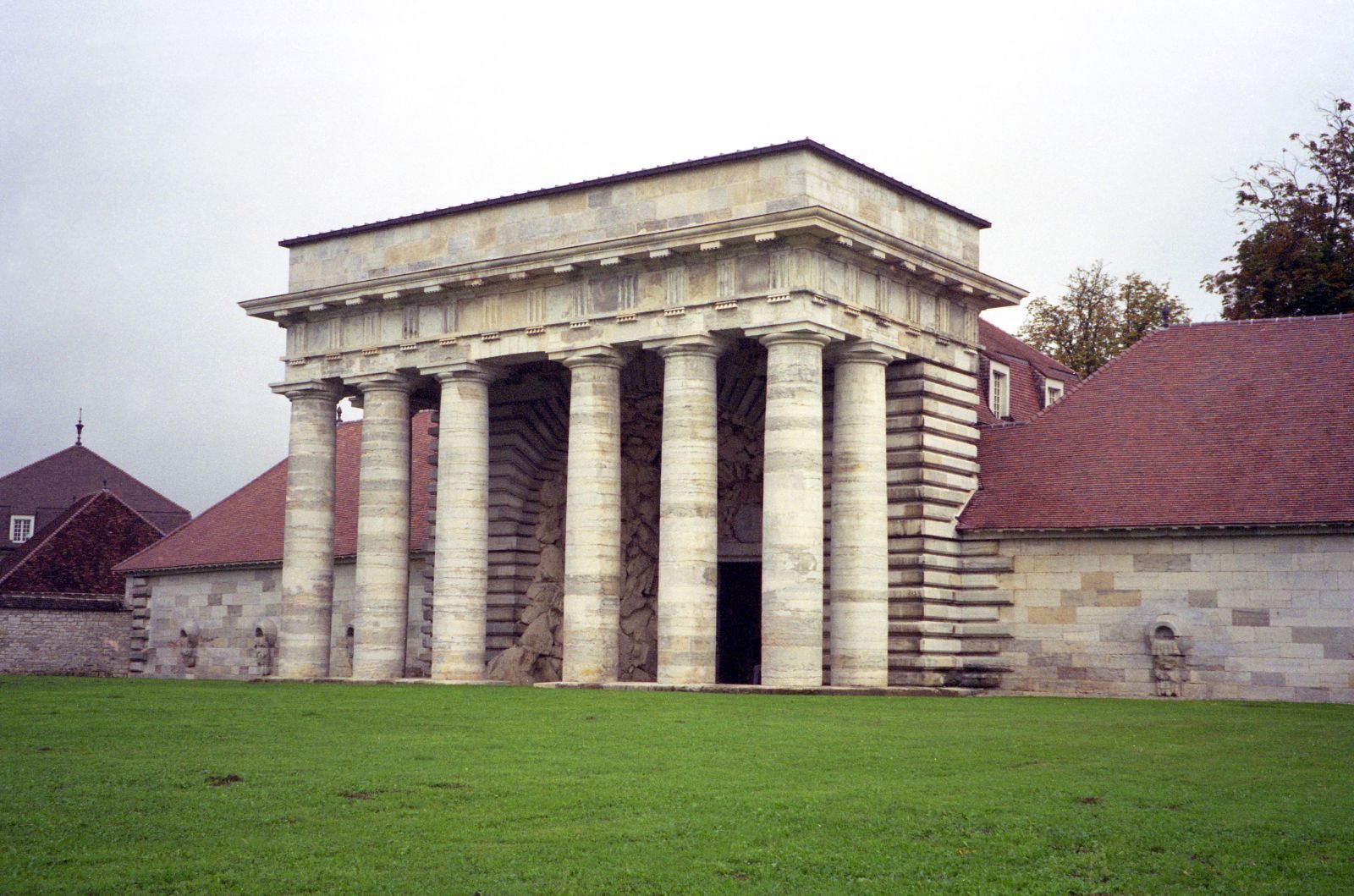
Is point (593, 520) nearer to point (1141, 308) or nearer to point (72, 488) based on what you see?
point (1141, 308)

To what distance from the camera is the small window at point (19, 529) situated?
81.4 m

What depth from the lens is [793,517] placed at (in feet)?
117

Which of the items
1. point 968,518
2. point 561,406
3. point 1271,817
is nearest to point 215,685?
point 561,406

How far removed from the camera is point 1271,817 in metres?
16.3

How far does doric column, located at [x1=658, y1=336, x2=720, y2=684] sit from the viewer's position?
120ft

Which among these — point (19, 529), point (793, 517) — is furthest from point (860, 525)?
point (19, 529)

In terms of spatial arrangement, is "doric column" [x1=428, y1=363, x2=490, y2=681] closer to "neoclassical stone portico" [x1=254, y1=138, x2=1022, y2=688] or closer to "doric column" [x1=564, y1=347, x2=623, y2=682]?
"neoclassical stone portico" [x1=254, y1=138, x2=1022, y2=688]

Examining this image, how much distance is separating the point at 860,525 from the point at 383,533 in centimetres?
1313

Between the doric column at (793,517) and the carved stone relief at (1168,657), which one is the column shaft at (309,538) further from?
the carved stone relief at (1168,657)

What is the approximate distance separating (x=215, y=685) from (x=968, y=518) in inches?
738

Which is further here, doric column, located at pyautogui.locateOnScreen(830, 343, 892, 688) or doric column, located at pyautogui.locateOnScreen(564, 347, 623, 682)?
doric column, located at pyautogui.locateOnScreen(564, 347, 623, 682)

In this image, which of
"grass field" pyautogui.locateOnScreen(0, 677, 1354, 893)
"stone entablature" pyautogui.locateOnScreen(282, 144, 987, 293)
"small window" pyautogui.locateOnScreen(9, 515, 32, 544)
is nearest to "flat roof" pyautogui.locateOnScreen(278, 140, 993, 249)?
"stone entablature" pyautogui.locateOnScreen(282, 144, 987, 293)

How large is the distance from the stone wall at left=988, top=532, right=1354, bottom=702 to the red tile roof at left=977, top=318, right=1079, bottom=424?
10220mm

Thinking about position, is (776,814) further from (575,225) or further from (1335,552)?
(575,225)
